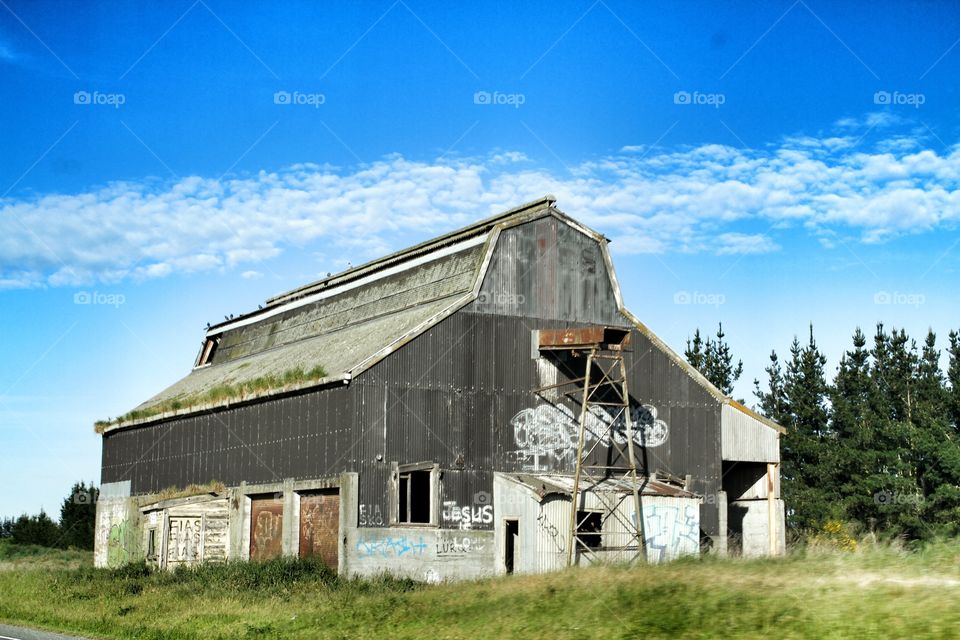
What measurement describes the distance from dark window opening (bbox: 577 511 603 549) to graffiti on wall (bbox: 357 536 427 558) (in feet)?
16.2

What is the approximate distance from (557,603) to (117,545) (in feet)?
98.2

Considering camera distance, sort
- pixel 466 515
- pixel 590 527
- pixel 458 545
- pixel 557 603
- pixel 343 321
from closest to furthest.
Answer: pixel 557 603, pixel 458 545, pixel 466 515, pixel 590 527, pixel 343 321

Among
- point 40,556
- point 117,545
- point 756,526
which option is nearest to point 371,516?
point 756,526

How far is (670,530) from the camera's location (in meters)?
34.0

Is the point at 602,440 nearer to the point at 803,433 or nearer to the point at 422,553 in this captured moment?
the point at 422,553

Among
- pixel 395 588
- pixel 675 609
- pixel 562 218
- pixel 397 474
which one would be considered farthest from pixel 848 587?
pixel 562 218

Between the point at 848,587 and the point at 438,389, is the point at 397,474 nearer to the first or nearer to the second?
the point at 438,389

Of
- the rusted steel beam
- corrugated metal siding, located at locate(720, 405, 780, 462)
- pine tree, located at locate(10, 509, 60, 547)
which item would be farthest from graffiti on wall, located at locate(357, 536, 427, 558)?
pine tree, located at locate(10, 509, 60, 547)

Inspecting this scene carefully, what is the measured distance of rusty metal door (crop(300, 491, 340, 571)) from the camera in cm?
3228

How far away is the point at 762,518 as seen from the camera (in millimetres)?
39719

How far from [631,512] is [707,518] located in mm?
4705

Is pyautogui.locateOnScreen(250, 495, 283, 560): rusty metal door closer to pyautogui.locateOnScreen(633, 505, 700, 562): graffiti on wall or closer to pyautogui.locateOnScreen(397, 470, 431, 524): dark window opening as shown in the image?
pyautogui.locateOnScreen(397, 470, 431, 524): dark window opening

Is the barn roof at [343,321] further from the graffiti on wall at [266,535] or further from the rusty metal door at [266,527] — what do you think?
the graffiti on wall at [266,535]

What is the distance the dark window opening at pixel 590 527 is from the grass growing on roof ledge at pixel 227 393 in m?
9.04
